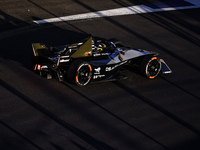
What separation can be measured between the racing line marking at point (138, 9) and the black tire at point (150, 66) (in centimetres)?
679

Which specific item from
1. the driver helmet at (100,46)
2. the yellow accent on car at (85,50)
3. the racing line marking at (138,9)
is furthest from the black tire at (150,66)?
the racing line marking at (138,9)

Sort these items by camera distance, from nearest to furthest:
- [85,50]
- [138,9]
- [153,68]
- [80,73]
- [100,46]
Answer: [80,73] < [85,50] < [100,46] < [153,68] < [138,9]

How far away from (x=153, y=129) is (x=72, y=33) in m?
8.02

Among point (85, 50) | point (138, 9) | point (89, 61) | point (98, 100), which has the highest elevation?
point (138, 9)

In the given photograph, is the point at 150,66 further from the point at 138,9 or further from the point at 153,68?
the point at 138,9

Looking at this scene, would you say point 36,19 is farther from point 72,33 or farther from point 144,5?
point 144,5

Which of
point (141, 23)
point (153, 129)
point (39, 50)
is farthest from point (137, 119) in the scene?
point (141, 23)

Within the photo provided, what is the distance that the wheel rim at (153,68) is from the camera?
1384 centimetres

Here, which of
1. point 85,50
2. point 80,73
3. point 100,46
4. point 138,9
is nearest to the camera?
point 80,73

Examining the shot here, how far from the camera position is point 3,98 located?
472 inches

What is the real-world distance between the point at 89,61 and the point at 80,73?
0.75m

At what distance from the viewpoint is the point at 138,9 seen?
21469 millimetres

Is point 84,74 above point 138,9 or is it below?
below

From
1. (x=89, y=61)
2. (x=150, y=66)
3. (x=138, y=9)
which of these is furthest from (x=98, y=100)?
(x=138, y=9)
